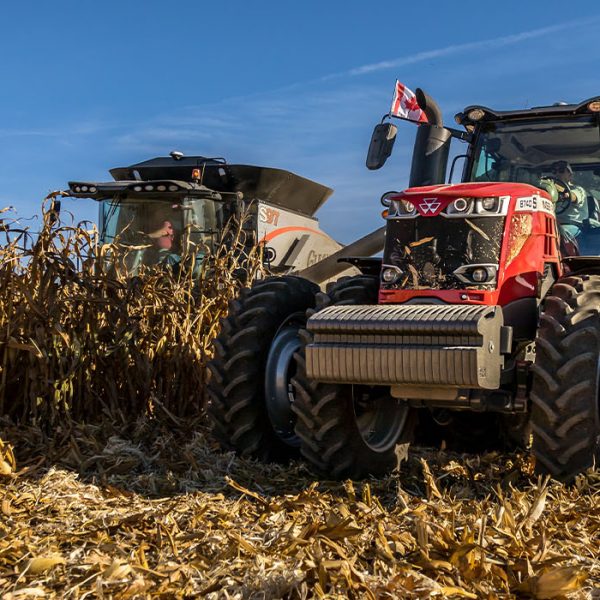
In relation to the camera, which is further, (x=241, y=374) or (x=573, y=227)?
(x=573, y=227)

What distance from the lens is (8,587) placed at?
10.9 feet

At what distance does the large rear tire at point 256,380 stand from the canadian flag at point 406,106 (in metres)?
1.73

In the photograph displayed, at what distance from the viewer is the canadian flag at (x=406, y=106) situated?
6.54 m

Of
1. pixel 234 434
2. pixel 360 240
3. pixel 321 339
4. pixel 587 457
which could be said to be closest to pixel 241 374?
pixel 234 434

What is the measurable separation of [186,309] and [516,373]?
3111 mm

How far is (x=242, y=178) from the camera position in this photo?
518 inches

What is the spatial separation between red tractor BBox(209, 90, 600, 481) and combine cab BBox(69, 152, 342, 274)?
472 centimetres

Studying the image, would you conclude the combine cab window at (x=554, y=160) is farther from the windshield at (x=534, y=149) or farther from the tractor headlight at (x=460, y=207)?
the tractor headlight at (x=460, y=207)

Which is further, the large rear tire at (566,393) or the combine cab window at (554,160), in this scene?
the combine cab window at (554,160)

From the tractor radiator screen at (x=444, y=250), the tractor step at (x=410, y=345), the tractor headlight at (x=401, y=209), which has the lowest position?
the tractor step at (x=410, y=345)

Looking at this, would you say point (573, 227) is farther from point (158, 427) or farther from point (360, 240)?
point (360, 240)

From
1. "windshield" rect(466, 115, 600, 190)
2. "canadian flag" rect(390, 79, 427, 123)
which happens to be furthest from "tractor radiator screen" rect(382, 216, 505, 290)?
"canadian flag" rect(390, 79, 427, 123)

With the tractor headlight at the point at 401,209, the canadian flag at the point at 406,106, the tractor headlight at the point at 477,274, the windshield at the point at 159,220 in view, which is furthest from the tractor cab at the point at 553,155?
the windshield at the point at 159,220

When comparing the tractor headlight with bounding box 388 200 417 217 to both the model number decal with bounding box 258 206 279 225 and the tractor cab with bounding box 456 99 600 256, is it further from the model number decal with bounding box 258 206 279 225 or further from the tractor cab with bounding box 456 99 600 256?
the model number decal with bounding box 258 206 279 225
